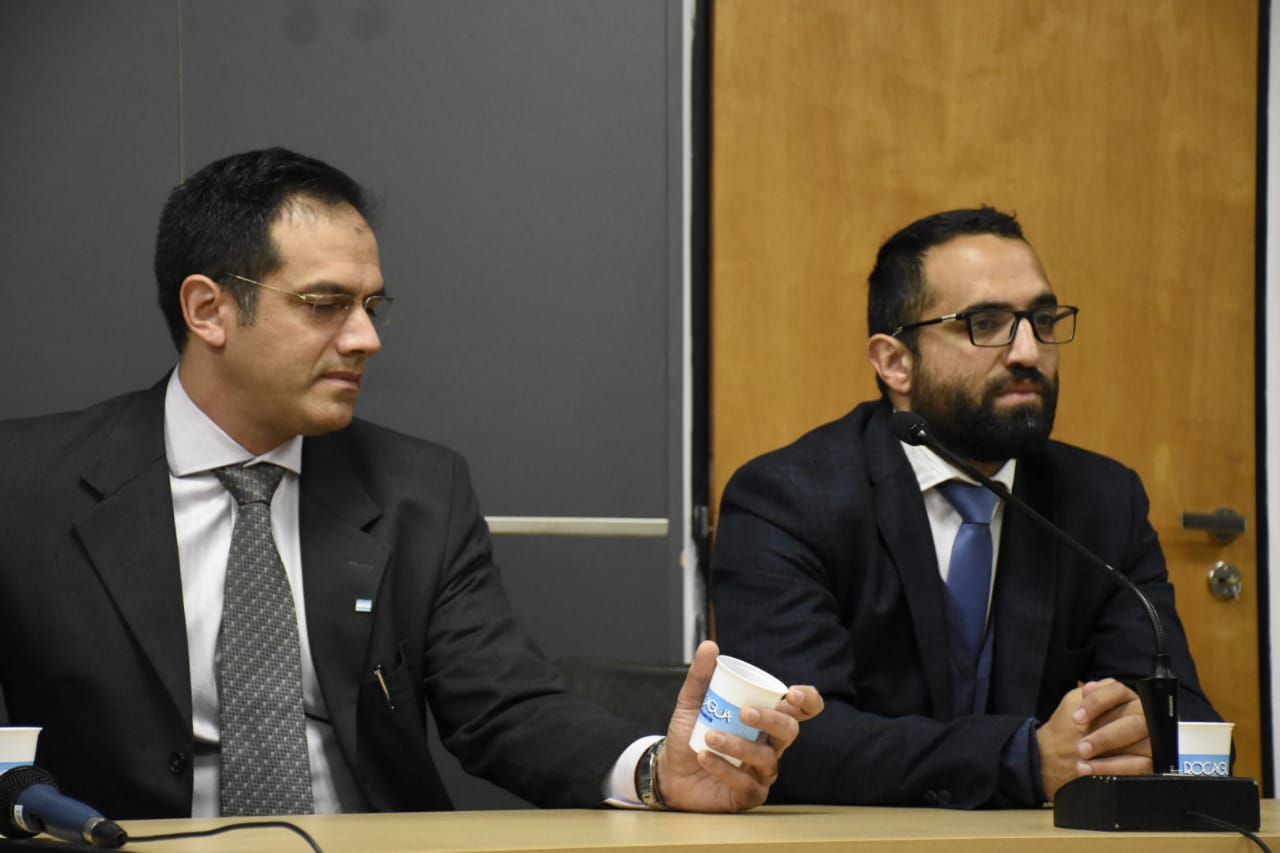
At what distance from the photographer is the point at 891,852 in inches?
50.2

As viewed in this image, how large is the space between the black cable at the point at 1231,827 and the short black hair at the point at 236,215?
1465 mm

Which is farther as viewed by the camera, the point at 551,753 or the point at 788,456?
the point at 788,456

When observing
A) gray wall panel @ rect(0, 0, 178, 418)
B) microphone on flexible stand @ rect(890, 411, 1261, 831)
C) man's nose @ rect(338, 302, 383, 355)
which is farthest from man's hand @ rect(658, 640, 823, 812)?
gray wall panel @ rect(0, 0, 178, 418)

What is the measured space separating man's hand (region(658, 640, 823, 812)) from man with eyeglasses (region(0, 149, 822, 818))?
2.2 inches

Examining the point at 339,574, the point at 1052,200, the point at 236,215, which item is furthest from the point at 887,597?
the point at 1052,200

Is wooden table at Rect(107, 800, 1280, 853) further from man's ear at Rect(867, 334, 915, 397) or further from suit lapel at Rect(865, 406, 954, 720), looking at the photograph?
man's ear at Rect(867, 334, 915, 397)

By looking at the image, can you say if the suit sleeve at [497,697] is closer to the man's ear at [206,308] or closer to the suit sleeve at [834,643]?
the suit sleeve at [834,643]

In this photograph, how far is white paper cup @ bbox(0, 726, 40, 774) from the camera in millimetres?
1366

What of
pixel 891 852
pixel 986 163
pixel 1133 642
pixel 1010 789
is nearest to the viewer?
pixel 891 852

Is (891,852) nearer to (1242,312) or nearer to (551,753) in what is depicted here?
(551,753)

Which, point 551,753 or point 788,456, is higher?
point 788,456

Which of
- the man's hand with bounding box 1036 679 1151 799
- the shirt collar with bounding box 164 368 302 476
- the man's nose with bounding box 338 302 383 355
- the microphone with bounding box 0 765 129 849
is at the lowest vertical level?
the man's hand with bounding box 1036 679 1151 799

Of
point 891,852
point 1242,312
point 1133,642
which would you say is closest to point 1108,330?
point 1242,312

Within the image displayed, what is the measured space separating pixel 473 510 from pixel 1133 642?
3.41ft
